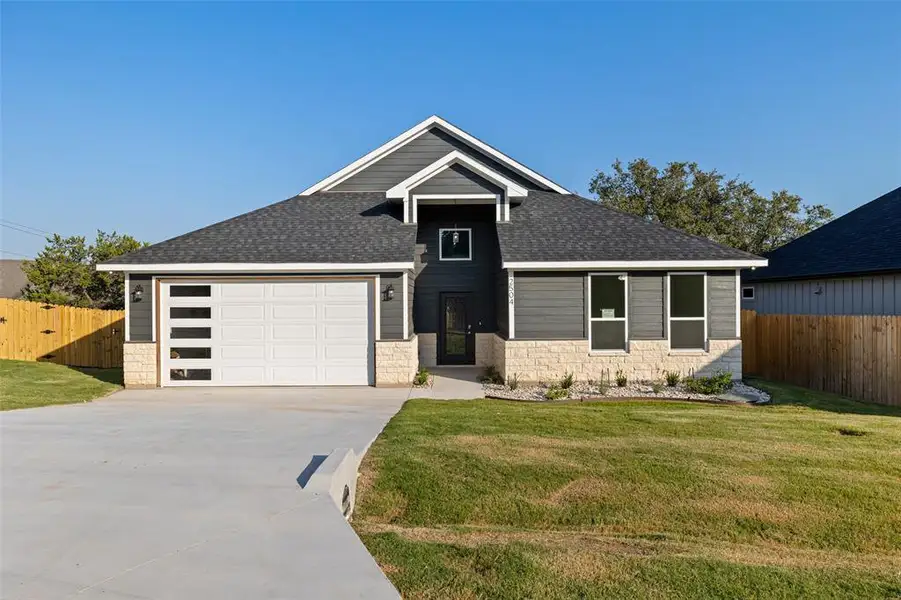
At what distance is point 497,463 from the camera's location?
6.39 meters

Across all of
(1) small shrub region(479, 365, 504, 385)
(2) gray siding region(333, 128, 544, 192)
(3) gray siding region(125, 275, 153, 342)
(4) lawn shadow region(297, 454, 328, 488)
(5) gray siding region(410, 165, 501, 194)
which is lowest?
(1) small shrub region(479, 365, 504, 385)

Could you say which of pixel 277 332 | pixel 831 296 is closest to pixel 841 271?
pixel 831 296

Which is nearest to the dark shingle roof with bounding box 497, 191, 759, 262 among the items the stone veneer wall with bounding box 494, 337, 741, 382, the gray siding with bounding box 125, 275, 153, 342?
the stone veneer wall with bounding box 494, 337, 741, 382

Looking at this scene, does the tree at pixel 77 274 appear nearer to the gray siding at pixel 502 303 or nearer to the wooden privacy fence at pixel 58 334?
the wooden privacy fence at pixel 58 334

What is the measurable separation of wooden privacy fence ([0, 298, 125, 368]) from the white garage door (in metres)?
6.59

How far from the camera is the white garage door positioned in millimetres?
12602

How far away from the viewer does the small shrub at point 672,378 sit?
1273 centimetres

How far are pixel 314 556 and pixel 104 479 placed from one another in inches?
128

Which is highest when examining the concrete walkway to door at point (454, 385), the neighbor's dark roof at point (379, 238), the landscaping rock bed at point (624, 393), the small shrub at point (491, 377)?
the neighbor's dark roof at point (379, 238)

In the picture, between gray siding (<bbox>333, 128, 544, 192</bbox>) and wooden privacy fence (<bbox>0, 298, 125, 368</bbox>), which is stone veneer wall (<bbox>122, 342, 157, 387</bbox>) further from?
gray siding (<bbox>333, 128, 544, 192</bbox>)

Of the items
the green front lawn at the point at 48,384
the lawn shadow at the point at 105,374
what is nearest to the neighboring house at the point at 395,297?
the green front lawn at the point at 48,384

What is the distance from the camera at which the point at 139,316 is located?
41.4 feet

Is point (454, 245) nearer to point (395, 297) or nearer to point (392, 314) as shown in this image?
point (395, 297)

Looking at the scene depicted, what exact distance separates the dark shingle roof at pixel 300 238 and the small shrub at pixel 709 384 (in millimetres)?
→ 7097
